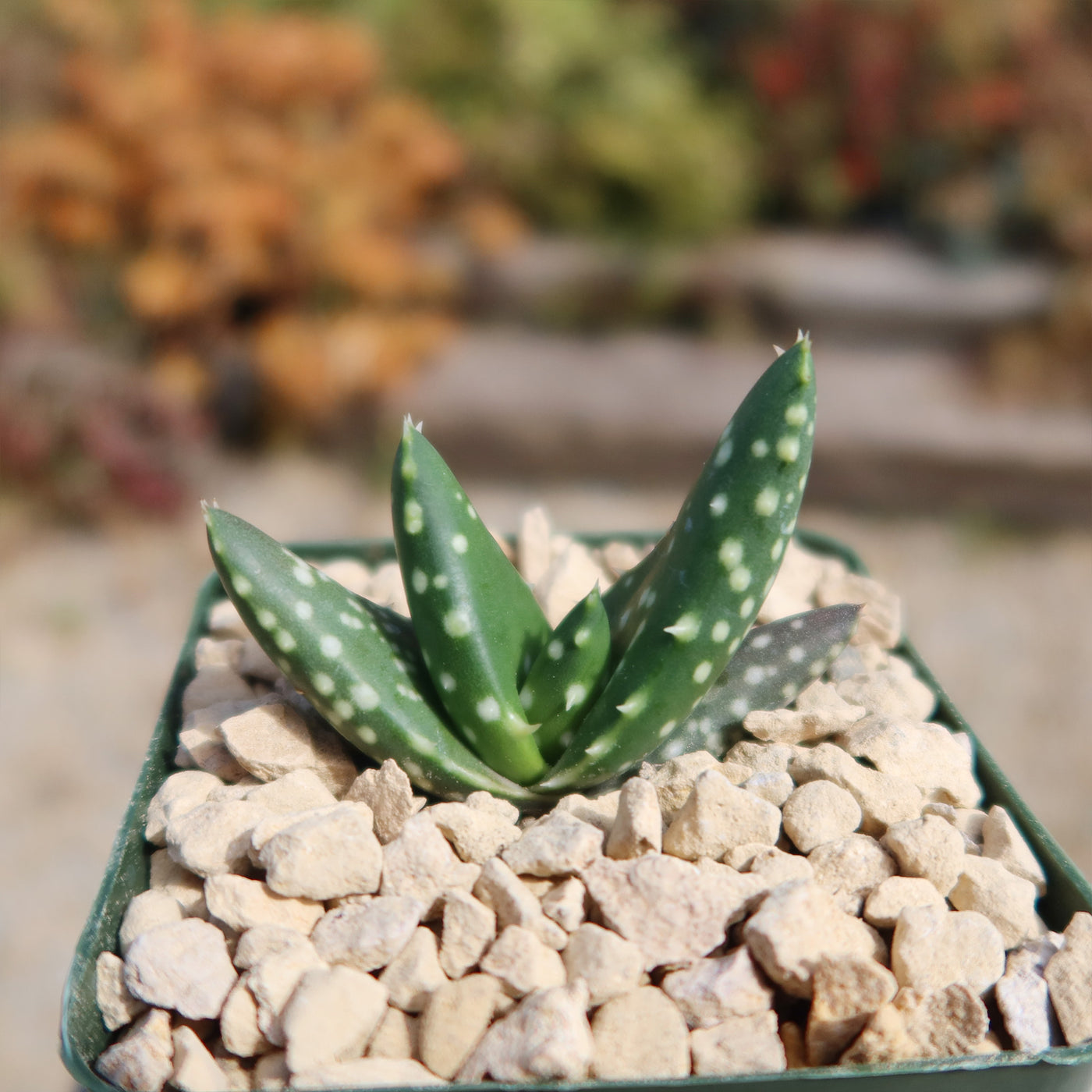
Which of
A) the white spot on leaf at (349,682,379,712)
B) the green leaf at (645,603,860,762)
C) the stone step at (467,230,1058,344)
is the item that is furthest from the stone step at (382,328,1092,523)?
the white spot on leaf at (349,682,379,712)

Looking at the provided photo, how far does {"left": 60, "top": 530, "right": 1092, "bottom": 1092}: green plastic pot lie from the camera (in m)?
0.72

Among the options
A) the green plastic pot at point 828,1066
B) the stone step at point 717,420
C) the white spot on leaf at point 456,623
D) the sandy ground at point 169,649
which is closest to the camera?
the green plastic pot at point 828,1066

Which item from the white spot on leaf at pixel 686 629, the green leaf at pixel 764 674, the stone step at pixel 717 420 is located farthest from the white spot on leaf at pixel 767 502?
the stone step at pixel 717 420

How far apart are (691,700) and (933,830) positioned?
22 centimetres

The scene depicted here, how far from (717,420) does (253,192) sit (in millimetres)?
1735

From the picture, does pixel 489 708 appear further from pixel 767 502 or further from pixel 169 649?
pixel 169 649

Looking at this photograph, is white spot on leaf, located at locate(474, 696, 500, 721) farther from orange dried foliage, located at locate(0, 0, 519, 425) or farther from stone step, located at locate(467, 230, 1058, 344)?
stone step, located at locate(467, 230, 1058, 344)

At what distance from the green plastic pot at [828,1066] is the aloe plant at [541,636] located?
0.65 feet

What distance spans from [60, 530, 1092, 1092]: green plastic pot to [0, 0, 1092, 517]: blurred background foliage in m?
2.64

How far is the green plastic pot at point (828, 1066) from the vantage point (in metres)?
0.72

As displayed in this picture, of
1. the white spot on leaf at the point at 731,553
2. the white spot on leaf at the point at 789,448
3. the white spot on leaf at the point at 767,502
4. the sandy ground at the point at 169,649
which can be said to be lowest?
the sandy ground at the point at 169,649

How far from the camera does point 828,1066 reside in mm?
770

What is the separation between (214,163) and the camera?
376cm

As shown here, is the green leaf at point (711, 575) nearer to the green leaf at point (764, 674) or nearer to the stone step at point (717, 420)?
the green leaf at point (764, 674)
